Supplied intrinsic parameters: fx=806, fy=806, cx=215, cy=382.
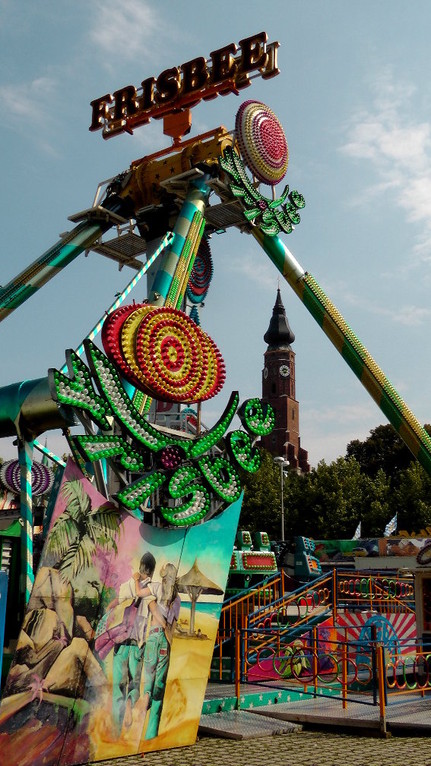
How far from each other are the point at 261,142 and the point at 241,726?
13.8 metres

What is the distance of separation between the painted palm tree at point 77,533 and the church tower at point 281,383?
98941mm

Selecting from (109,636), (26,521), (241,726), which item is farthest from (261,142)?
(109,636)

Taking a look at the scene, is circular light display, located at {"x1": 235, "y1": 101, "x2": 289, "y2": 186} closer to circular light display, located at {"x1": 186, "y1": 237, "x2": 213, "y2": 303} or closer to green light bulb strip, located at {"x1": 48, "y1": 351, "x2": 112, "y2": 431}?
circular light display, located at {"x1": 186, "y1": 237, "x2": 213, "y2": 303}

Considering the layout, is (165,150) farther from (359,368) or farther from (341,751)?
(341,751)

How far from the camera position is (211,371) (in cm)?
1132

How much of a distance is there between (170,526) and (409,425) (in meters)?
14.3

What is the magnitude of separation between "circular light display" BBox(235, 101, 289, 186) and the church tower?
291 ft

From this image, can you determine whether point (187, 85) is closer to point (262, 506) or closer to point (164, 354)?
point (164, 354)

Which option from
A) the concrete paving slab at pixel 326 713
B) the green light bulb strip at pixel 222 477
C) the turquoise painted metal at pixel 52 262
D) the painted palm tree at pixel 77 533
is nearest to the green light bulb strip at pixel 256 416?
the green light bulb strip at pixel 222 477

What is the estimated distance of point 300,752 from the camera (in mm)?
10469

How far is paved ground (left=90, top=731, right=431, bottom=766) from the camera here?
9711 millimetres

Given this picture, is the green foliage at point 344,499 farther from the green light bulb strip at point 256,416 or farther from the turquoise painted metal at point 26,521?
the turquoise painted metal at point 26,521

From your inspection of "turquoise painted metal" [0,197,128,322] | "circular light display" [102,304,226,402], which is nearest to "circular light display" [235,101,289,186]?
"turquoise painted metal" [0,197,128,322]

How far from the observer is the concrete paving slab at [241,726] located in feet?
37.8
